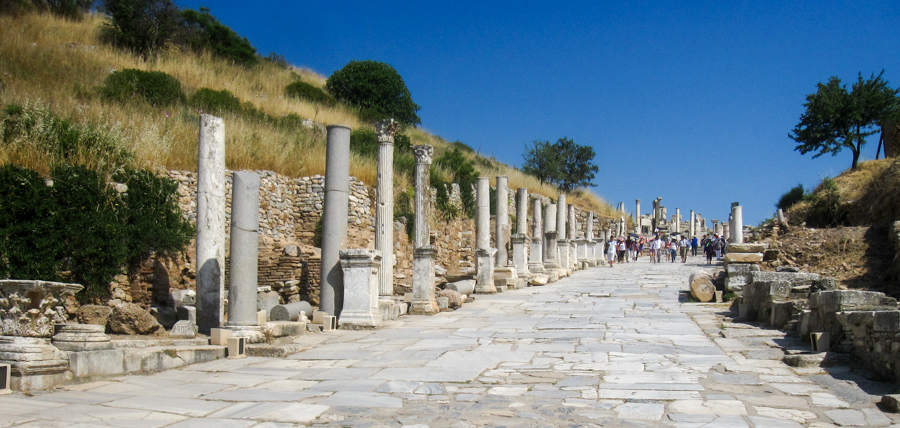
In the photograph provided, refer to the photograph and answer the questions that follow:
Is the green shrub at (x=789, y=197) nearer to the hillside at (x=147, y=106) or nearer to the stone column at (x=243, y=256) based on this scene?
the hillside at (x=147, y=106)

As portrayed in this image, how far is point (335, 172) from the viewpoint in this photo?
12656 mm

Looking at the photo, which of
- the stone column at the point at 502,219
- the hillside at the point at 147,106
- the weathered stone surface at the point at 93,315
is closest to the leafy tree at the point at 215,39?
the hillside at the point at 147,106

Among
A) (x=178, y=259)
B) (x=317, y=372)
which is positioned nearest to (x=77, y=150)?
(x=178, y=259)

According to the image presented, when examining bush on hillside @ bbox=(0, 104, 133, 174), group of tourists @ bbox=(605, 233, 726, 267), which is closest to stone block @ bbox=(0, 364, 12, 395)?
bush on hillside @ bbox=(0, 104, 133, 174)

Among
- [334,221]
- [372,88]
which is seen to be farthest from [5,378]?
[372,88]

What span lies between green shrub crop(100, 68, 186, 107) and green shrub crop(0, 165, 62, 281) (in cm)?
1006

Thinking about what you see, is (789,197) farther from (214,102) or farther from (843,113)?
(214,102)

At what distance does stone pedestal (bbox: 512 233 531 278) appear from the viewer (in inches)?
883

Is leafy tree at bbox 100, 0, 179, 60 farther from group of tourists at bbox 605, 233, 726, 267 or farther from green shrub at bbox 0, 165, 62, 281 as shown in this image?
group of tourists at bbox 605, 233, 726, 267

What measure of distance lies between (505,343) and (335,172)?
466 centimetres

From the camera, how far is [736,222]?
76.1 feet

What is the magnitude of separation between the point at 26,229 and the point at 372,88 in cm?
2669

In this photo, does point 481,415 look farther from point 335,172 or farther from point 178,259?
point 178,259

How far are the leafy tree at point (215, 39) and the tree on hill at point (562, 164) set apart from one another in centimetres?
2272
